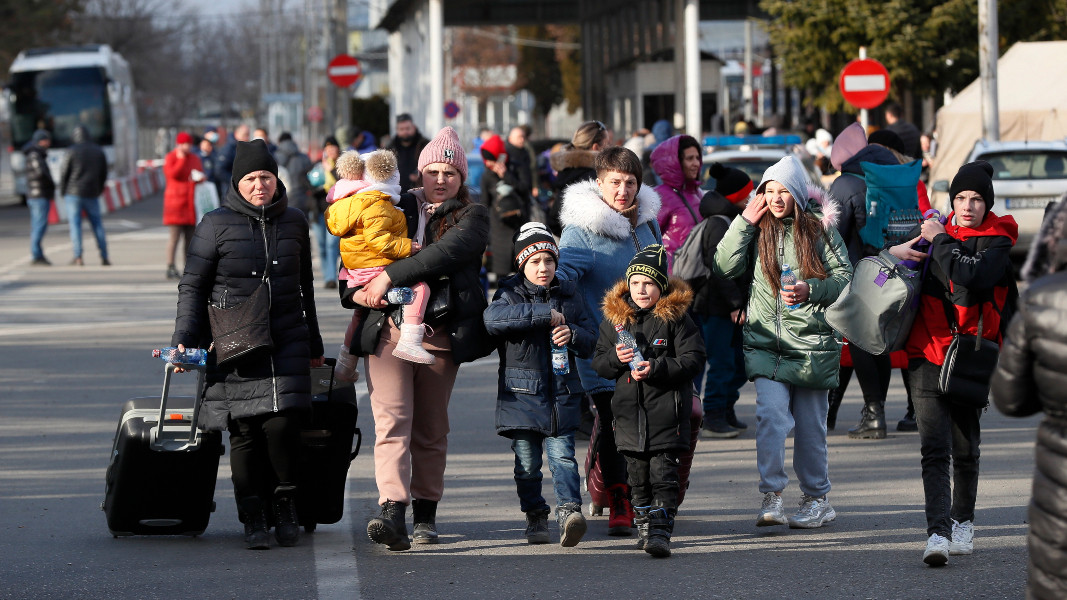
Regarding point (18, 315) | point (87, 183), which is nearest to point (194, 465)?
point (18, 315)

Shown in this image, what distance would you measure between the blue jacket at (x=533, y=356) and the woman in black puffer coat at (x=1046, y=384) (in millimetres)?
2821

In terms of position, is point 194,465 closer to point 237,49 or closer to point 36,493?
point 36,493

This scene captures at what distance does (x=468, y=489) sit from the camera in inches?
323

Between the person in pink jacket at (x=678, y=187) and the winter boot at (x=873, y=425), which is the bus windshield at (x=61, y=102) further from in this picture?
the winter boot at (x=873, y=425)

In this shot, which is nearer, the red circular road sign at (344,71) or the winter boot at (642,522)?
the winter boot at (642,522)

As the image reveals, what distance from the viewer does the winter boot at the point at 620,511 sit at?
7.10m

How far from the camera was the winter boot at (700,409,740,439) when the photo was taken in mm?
9703

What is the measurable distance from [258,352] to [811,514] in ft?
8.64

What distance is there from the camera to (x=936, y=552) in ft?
20.7

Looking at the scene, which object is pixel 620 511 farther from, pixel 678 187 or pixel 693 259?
pixel 678 187

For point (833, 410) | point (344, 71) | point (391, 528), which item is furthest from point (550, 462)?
point (344, 71)

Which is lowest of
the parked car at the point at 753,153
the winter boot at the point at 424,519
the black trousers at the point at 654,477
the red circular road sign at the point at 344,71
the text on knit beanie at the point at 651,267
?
the winter boot at the point at 424,519

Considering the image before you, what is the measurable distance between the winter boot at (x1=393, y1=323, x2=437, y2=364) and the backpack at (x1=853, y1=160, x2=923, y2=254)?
3711 millimetres

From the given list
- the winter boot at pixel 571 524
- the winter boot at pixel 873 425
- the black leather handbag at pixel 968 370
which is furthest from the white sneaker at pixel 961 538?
the winter boot at pixel 873 425
